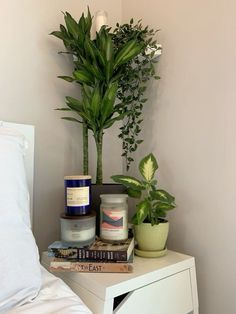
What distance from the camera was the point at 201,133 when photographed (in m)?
1.01

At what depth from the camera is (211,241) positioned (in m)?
0.98

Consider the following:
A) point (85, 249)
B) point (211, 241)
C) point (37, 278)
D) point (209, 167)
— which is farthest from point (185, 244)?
point (37, 278)

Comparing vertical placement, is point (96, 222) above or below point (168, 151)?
below

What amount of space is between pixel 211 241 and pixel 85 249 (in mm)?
463

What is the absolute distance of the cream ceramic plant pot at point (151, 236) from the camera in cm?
91

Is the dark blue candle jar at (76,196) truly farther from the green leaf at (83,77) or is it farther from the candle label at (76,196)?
the green leaf at (83,77)

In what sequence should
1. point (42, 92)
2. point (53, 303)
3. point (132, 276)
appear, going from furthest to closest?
1. point (42, 92)
2. point (132, 276)
3. point (53, 303)

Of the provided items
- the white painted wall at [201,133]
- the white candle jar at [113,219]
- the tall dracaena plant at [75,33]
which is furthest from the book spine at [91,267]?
the tall dracaena plant at [75,33]

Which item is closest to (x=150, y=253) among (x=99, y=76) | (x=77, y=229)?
(x=77, y=229)

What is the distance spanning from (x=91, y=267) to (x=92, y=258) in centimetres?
3

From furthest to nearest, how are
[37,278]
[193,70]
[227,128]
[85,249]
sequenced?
[193,70], [227,128], [85,249], [37,278]

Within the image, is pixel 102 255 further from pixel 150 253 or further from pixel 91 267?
pixel 150 253

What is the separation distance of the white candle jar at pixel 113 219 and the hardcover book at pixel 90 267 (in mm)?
103

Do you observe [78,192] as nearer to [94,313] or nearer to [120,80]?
[94,313]
